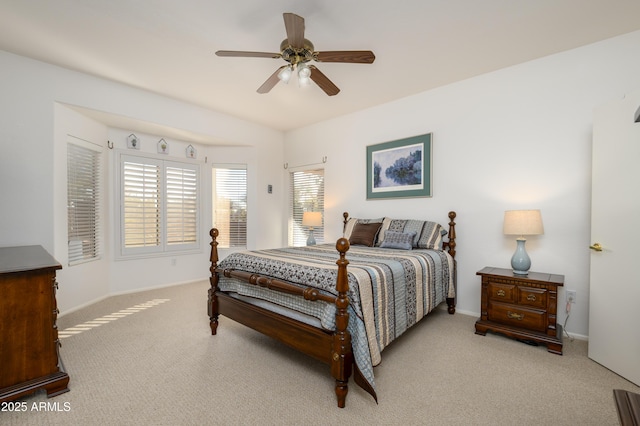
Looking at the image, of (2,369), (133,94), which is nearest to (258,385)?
(2,369)

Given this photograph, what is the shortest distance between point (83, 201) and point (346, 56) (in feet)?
12.4

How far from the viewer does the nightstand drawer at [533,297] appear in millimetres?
2534

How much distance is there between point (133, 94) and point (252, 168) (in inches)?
82.6

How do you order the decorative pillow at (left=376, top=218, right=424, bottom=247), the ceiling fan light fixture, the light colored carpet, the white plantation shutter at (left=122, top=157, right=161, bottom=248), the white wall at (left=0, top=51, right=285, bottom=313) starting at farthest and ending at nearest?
the white plantation shutter at (left=122, top=157, right=161, bottom=248), the decorative pillow at (left=376, top=218, right=424, bottom=247), the white wall at (left=0, top=51, right=285, bottom=313), the ceiling fan light fixture, the light colored carpet

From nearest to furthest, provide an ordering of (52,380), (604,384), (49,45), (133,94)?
1. (52,380)
2. (604,384)
3. (49,45)
4. (133,94)

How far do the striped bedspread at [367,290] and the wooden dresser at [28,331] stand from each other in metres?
1.24

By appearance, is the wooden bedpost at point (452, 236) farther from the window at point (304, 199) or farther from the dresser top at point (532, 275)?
the window at point (304, 199)

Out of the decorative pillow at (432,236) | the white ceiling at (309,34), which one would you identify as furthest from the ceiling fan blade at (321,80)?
the decorative pillow at (432,236)

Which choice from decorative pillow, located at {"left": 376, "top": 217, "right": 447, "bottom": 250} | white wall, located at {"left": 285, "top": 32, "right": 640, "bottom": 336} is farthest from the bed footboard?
white wall, located at {"left": 285, "top": 32, "right": 640, "bottom": 336}

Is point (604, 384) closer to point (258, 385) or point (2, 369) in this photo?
point (258, 385)

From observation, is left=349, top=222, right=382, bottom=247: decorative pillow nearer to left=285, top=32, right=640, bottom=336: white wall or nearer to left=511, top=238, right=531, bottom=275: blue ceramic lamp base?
left=285, top=32, right=640, bottom=336: white wall

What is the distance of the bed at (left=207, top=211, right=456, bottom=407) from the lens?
179 centimetres

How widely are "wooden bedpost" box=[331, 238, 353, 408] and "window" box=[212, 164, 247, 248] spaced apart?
385 cm

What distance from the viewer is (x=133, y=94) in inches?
148
